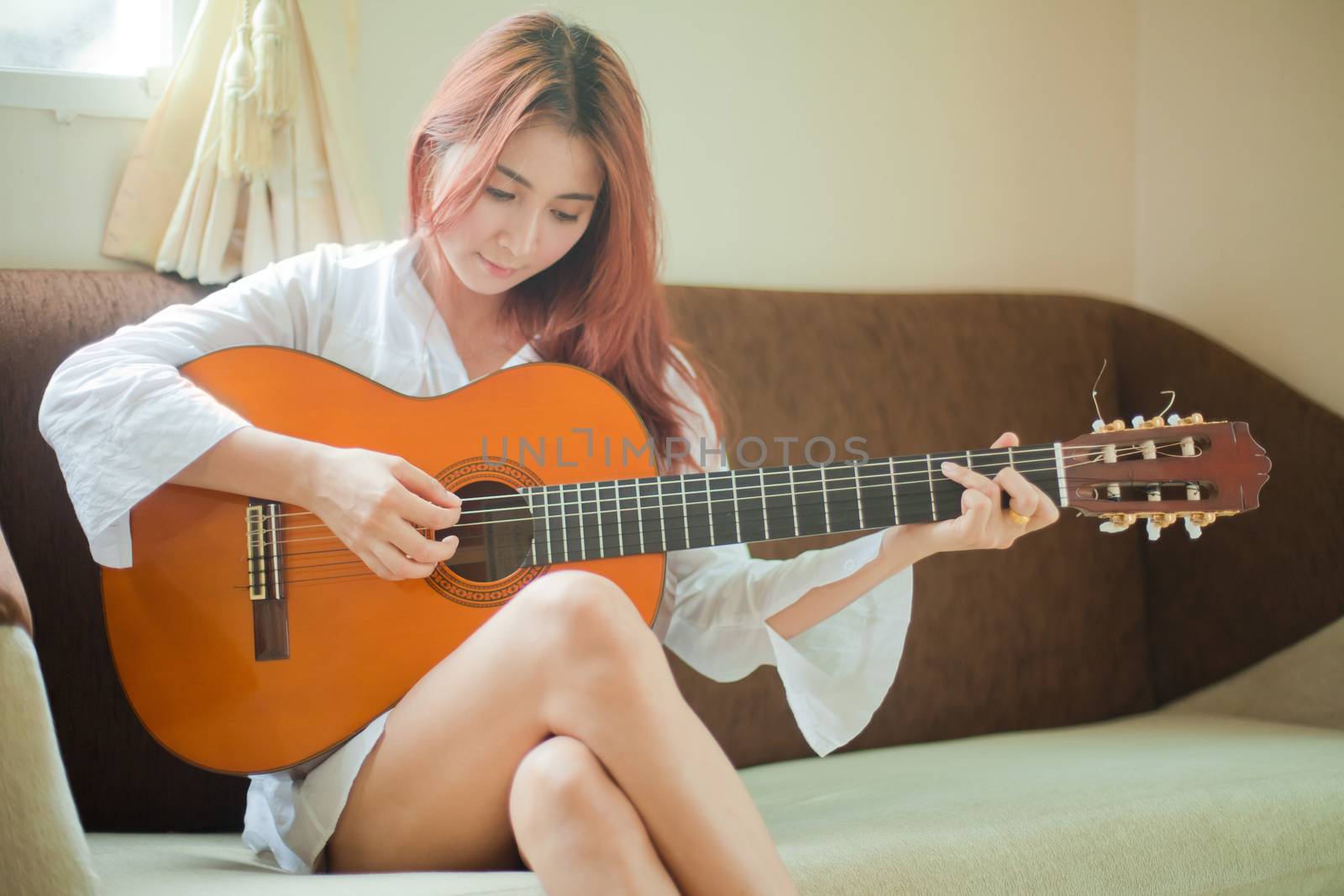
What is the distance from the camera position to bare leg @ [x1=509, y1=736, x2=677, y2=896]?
87cm

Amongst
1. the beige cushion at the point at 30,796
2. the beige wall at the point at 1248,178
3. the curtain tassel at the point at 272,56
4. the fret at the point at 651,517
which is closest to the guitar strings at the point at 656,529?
the fret at the point at 651,517

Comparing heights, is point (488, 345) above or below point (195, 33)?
below

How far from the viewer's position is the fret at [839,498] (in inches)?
46.9

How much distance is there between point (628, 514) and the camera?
1170mm

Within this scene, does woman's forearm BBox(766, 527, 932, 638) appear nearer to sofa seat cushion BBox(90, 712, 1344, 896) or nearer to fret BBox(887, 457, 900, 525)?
fret BBox(887, 457, 900, 525)

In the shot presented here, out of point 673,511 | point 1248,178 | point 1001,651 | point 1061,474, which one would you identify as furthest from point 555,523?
point 1248,178

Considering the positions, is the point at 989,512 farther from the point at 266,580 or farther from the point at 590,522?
the point at 266,580

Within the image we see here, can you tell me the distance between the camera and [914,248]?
2.01 metres

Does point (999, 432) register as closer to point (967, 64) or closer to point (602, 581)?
point (967, 64)

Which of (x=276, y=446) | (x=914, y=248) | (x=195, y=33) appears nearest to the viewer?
(x=276, y=446)

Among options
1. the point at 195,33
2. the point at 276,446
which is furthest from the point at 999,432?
the point at 195,33

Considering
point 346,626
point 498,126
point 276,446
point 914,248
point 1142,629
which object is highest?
point 498,126

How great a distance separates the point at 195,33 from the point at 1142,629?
1767 millimetres

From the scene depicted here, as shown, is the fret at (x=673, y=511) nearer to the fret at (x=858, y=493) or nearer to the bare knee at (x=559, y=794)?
the fret at (x=858, y=493)
